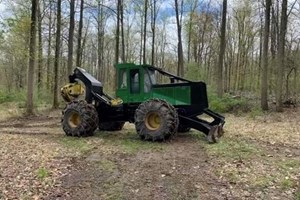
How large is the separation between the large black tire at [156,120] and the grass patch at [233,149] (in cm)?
119

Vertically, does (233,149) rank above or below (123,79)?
below

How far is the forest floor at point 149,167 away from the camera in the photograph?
602 centimetres

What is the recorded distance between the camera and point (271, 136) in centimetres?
1172

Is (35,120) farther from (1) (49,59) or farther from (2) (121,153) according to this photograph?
(1) (49,59)

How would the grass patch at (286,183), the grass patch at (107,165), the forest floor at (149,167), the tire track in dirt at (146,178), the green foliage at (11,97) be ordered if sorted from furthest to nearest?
the green foliage at (11,97)
the grass patch at (107,165)
the grass patch at (286,183)
the forest floor at (149,167)
the tire track in dirt at (146,178)

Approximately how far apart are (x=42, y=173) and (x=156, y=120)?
4.51m

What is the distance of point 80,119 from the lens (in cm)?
1177

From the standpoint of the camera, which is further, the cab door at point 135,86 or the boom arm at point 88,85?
the boom arm at point 88,85

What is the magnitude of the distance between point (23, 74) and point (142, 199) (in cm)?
3431

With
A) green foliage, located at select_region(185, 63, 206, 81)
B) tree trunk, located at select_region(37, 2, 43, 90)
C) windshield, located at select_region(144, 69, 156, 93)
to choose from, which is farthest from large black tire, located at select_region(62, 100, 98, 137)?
green foliage, located at select_region(185, 63, 206, 81)

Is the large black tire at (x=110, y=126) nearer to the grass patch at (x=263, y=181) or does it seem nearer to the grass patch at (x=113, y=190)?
the grass patch at (x=113, y=190)

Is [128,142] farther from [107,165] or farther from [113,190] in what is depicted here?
[113,190]

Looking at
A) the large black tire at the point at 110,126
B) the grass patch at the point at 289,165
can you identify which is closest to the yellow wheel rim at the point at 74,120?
the large black tire at the point at 110,126

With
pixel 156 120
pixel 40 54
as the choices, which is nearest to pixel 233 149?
pixel 156 120
